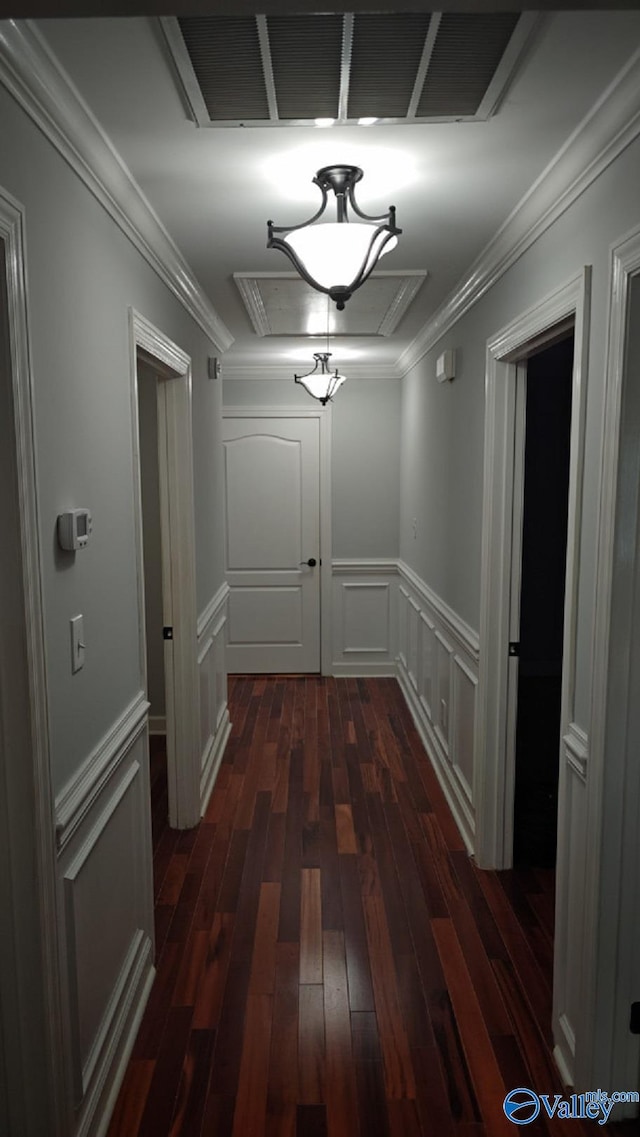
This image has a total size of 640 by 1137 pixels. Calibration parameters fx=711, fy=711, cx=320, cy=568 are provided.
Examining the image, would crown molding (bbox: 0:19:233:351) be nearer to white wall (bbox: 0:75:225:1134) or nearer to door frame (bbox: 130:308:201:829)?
white wall (bbox: 0:75:225:1134)

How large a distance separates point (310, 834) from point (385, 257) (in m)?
2.54

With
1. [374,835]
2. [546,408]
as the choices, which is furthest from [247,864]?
[546,408]

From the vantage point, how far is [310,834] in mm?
3338

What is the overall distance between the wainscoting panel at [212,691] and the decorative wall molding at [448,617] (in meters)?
1.26

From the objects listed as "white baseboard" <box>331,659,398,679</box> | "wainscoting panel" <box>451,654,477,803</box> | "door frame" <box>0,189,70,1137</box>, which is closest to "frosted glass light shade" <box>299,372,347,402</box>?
"wainscoting panel" <box>451,654,477,803</box>

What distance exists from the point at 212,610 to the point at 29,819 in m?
2.56

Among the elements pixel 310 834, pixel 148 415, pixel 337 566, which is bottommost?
pixel 310 834

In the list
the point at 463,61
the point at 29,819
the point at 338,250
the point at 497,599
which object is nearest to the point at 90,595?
the point at 29,819

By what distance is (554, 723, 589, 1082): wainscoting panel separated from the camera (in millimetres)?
1898

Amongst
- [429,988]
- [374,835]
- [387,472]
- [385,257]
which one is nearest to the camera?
[429,988]

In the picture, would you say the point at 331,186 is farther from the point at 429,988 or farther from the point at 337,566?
the point at 337,566

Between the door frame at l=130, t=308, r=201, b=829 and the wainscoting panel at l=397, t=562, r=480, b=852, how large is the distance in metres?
1.26

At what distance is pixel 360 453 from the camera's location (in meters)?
5.77

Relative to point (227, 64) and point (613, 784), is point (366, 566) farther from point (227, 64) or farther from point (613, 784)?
point (227, 64)
